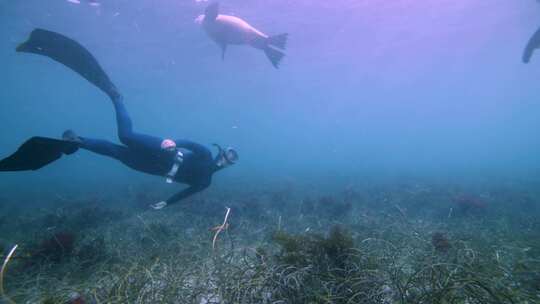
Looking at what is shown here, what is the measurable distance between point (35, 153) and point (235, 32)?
12.2m

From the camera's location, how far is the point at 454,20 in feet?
86.3

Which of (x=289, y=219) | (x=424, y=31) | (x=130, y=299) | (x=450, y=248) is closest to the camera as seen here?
(x=130, y=299)

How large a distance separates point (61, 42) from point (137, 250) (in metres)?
5.34

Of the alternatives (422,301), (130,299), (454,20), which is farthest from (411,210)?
(454,20)

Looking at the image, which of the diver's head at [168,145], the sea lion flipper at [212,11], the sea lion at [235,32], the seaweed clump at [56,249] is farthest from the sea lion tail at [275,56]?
the seaweed clump at [56,249]

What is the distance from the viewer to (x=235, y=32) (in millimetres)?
15516

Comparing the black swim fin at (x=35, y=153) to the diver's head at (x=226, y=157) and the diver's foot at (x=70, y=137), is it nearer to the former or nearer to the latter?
the diver's foot at (x=70, y=137)

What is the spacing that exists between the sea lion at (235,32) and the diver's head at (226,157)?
7084 millimetres

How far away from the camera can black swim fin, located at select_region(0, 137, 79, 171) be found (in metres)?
5.13

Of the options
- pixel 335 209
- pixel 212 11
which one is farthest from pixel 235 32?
pixel 335 209

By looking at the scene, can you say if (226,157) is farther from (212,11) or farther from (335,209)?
(212,11)

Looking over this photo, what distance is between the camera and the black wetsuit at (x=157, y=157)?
6.46 metres

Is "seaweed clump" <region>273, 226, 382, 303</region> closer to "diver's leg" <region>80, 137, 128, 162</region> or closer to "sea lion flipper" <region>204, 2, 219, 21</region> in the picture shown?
"diver's leg" <region>80, 137, 128, 162</region>

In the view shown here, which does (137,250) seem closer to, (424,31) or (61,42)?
(61,42)
